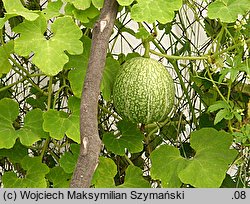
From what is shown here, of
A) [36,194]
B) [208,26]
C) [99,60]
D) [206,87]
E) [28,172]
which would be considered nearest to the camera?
[36,194]

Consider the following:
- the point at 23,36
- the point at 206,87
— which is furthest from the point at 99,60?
the point at 206,87

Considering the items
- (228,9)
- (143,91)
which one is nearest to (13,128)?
(143,91)

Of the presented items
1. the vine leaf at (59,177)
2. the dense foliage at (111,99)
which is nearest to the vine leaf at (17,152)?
the dense foliage at (111,99)

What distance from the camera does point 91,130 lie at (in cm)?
136

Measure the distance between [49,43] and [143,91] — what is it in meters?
0.31

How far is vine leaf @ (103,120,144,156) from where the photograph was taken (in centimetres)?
208

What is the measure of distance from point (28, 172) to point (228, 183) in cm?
69

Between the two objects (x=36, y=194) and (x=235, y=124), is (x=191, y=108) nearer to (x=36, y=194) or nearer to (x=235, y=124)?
(x=235, y=124)

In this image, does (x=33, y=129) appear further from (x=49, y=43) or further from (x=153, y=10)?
(x=153, y=10)

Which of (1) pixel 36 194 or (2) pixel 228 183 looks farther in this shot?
(2) pixel 228 183

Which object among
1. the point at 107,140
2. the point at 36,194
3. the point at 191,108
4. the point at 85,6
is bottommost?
the point at 36,194

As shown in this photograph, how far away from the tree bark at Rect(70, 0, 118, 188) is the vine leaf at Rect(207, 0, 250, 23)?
289 millimetres

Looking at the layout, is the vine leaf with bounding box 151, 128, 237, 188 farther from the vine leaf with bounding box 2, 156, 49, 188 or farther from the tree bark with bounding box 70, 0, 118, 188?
the tree bark with bounding box 70, 0, 118, 188

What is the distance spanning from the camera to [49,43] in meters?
1.71
